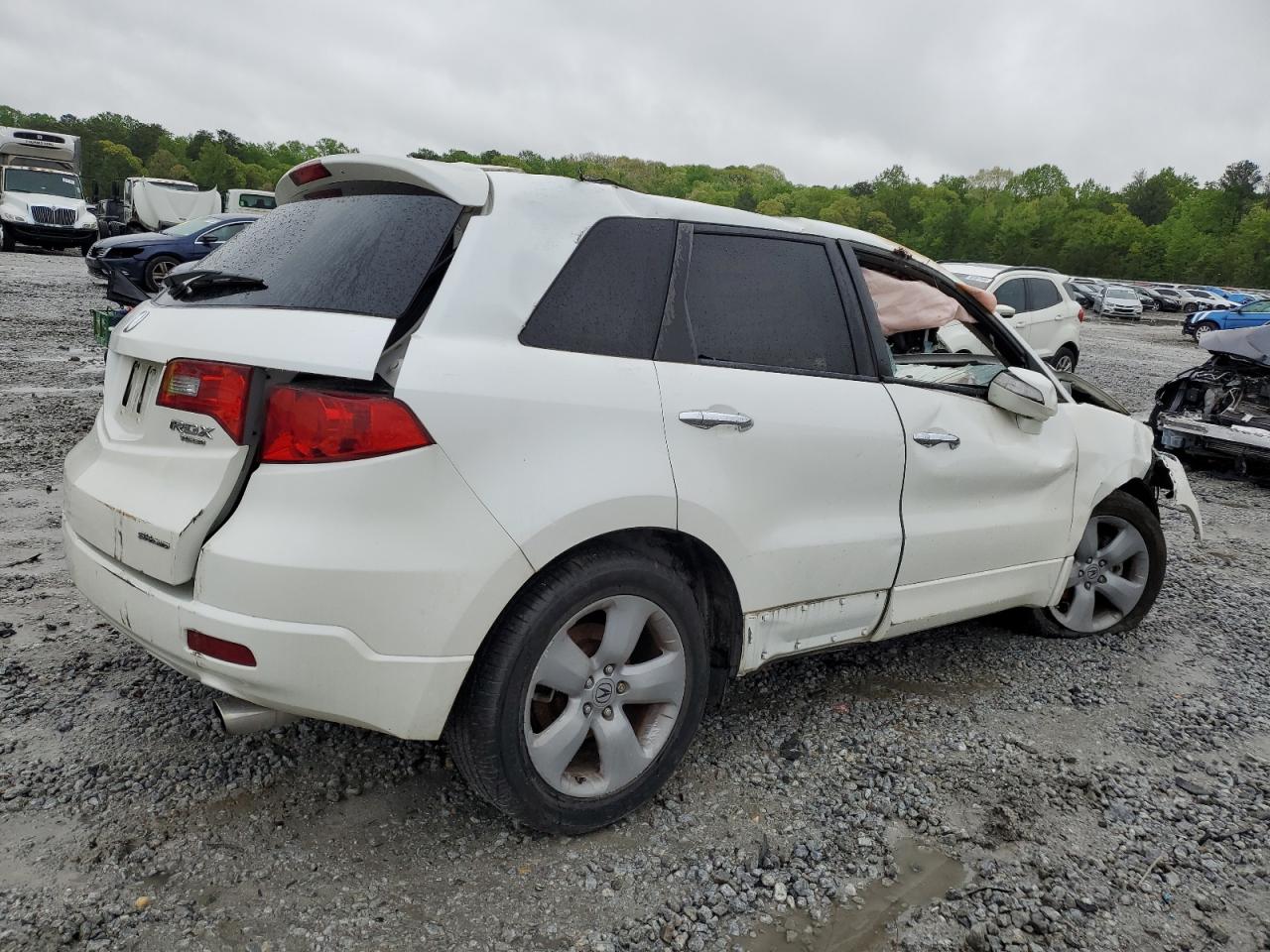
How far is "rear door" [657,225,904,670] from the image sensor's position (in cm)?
254

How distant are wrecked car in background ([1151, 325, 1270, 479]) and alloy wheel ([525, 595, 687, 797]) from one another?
24.3ft

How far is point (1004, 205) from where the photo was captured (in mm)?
118750

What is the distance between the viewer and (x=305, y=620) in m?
2.04

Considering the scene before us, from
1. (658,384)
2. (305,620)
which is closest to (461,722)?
(305,620)

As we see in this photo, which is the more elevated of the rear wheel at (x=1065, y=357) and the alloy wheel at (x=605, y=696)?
the alloy wheel at (x=605, y=696)

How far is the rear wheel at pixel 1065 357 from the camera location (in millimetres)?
13820

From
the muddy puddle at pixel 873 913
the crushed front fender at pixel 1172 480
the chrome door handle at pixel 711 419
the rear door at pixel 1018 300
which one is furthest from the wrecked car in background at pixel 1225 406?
the chrome door handle at pixel 711 419

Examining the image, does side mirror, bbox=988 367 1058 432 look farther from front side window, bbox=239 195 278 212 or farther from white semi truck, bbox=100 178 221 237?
white semi truck, bbox=100 178 221 237

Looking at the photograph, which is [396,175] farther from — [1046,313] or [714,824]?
[1046,313]

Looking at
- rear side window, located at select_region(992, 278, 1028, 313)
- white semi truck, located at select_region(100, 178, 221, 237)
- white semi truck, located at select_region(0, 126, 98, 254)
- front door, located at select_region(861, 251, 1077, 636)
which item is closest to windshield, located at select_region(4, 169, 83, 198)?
white semi truck, located at select_region(0, 126, 98, 254)

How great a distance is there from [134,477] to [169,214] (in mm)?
28969

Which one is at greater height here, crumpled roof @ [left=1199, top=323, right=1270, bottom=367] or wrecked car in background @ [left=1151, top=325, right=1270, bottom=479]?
crumpled roof @ [left=1199, top=323, right=1270, bottom=367]

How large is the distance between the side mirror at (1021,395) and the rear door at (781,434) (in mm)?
613

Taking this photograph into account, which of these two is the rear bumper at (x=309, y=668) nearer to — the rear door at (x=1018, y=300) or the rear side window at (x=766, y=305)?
the rear side window at (x=766, y=305)
